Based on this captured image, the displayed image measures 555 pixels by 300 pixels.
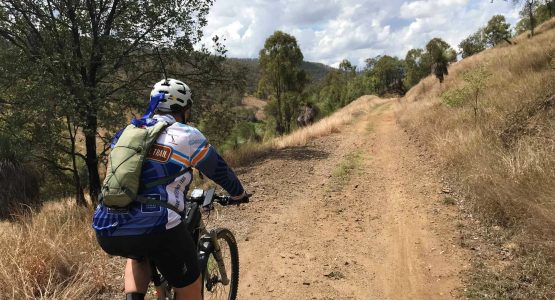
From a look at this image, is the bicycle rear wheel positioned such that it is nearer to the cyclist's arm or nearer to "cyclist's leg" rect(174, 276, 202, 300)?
"cyclist's leg" rect(174, 276, 202, 300)

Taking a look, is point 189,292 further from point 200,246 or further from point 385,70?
point 385,70

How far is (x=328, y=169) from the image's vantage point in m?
11.5

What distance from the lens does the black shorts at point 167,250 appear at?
2584 mm

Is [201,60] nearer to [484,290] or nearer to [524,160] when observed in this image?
[524,160]

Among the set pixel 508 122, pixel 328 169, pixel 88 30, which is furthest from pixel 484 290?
pixel 88 30

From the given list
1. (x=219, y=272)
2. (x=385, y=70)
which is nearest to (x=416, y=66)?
(x=385, y=70)

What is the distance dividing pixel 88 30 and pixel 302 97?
75.4 feet

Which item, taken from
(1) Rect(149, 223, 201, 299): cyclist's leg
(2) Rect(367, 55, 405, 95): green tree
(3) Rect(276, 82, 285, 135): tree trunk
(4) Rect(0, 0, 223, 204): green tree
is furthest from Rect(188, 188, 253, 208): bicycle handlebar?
(2) Rect(367, 55, 405, 95): green tree

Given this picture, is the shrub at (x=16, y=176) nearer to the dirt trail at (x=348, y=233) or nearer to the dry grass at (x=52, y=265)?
the dirt trail at (x=348, y=233)

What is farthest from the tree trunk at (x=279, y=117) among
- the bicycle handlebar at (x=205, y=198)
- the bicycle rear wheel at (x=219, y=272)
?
the bicycle handlebar at (x=205, y=198)

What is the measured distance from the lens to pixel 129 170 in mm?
2516

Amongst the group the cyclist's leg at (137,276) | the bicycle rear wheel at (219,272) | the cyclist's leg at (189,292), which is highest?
the cyclist's leg at (137,276)

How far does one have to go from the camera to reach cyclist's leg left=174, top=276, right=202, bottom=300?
296cm

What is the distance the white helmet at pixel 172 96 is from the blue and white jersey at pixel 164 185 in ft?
0.68
